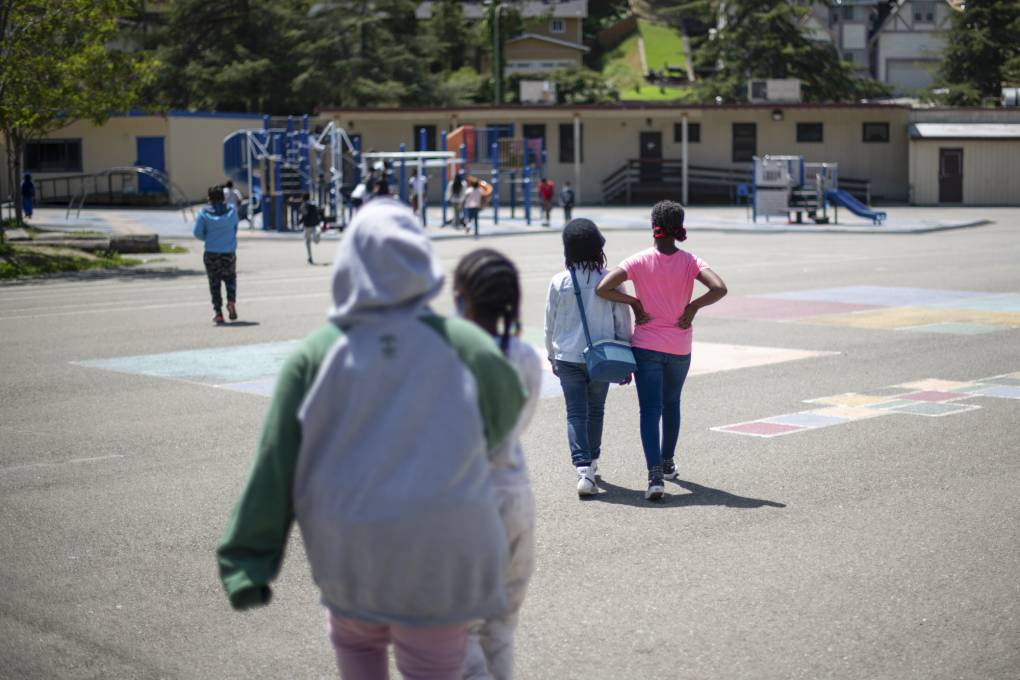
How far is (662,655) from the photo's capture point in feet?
17.6

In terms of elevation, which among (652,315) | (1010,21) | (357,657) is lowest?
(357,657)

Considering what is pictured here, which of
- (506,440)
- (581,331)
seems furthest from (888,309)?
(506,440)

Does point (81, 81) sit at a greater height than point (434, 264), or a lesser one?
→ greater

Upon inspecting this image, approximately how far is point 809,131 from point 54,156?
3126cm

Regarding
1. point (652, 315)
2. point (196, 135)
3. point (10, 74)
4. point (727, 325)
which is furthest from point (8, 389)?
point (196, 135)

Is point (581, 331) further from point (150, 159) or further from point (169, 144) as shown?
point (150, 159)

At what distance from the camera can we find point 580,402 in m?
7.96

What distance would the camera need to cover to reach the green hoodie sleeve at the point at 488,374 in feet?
11.1

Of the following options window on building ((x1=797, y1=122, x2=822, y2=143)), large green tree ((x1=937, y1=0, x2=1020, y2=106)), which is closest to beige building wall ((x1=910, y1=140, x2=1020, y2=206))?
window on building ((x1=797, y1=122, x2=822, y2=143))

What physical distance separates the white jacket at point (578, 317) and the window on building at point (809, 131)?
50.5 m

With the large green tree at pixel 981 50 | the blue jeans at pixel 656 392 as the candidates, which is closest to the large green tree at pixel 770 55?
the large green tree at pixel 981 50

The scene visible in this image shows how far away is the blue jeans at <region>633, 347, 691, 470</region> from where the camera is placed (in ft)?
25.8

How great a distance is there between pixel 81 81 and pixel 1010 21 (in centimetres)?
5909

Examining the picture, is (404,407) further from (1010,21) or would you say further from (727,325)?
(1010,21)
